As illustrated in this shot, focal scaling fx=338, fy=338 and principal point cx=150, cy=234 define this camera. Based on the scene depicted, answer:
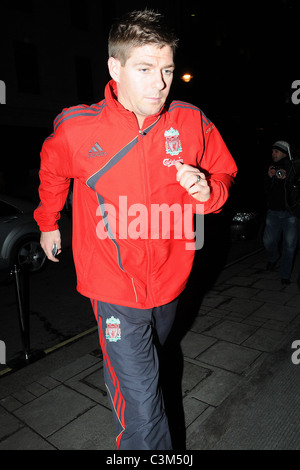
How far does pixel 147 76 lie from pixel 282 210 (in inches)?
168

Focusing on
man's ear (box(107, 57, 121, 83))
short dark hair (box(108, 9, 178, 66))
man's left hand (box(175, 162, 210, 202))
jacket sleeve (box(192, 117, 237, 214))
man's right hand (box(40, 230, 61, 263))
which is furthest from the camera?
man's right hand (box(40, 230, 61, 263))

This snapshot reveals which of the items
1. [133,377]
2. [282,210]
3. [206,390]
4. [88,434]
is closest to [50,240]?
[133,377]

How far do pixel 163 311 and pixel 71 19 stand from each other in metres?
18.3

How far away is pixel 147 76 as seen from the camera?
5.55 ft

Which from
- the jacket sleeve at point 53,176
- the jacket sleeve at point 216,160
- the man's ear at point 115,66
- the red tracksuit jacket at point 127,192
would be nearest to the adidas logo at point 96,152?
the red tracksuit jacket at point 127,192

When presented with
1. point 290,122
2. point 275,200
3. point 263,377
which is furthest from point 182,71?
point 263,377

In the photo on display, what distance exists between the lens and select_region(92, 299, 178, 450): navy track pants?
1776 mm

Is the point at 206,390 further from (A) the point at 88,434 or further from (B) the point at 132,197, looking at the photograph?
(B) the point at 132,197

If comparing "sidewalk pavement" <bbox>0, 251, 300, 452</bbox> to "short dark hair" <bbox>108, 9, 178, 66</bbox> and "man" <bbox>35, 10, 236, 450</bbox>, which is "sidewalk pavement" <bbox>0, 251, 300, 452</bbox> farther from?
"short dark hair" <bbox>108, 9, 178, 66</bbox>

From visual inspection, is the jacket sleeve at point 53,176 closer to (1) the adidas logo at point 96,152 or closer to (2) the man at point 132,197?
(2) the man at point 132,197

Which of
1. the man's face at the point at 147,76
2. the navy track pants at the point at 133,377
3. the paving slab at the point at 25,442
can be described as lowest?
the paving slab at the point at 25,442

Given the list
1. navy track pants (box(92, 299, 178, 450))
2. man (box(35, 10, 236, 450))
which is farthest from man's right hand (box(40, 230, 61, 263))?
navy track pants (box(92, 299, 178, 450))

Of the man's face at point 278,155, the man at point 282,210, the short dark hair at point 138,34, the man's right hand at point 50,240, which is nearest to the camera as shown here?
the short dark hair at point 138,34

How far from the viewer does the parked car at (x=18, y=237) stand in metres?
6.14
